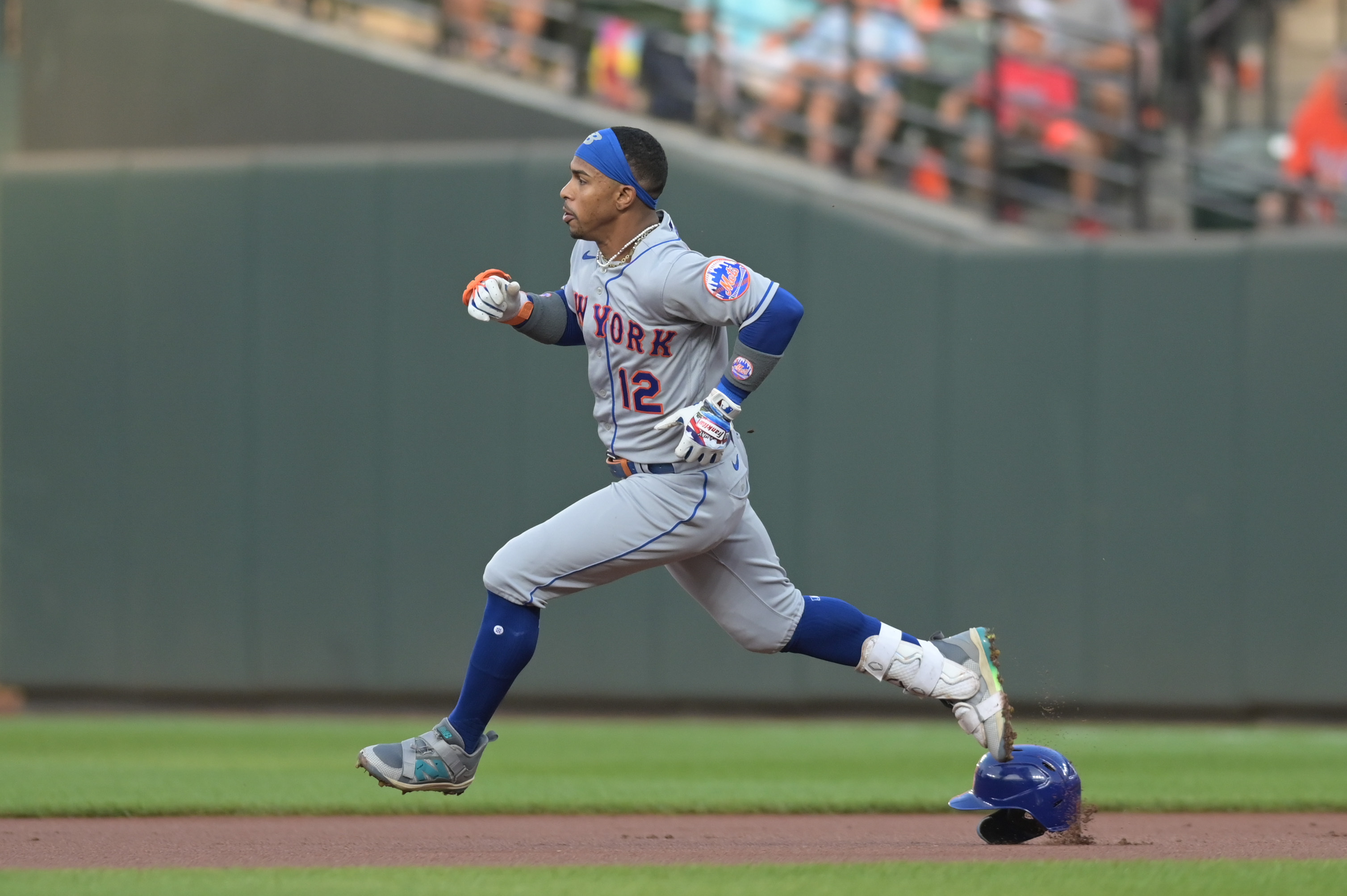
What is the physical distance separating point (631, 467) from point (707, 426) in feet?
1.09

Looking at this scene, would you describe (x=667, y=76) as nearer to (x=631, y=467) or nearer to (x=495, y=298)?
(x=495, y=298)

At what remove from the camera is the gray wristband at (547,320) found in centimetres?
481

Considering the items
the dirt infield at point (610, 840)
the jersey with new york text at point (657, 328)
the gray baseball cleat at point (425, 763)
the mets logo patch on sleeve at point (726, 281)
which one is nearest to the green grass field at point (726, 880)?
the dirt infield at point (610, 840)

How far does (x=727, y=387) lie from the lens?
14.4 feet

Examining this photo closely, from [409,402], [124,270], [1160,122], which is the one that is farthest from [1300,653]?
[124,270]

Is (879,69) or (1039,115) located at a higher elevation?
(879,69)

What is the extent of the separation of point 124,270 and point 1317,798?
6635 mm

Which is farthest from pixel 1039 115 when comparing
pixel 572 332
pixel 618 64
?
pixel 572 332

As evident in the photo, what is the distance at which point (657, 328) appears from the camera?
4.48 meters

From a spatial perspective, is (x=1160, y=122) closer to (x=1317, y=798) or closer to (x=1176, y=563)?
(x=1176, y=563)

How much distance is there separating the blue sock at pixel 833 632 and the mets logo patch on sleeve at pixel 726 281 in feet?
2.73

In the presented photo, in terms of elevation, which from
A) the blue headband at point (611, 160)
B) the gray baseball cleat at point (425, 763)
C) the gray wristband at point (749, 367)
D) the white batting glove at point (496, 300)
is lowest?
the gray baseball cleat at point (425, 763)

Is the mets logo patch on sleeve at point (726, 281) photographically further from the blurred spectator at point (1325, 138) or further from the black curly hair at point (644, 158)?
the blurred spectator at point (1325, 138)

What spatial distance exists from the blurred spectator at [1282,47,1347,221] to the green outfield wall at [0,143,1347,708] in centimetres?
70
